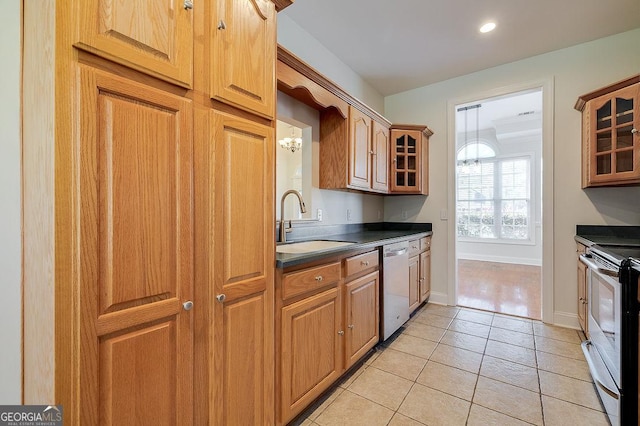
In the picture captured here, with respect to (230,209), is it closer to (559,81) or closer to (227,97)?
(227,97)

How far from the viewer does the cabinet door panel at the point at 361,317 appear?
1885 millimetres

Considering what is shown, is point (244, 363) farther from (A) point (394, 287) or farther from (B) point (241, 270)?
(A) point (394, 287)

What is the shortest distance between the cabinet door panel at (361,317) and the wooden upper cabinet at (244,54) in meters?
1.29

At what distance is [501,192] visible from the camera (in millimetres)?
6336

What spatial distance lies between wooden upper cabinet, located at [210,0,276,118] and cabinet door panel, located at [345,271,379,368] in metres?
1.29

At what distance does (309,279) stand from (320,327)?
1.06 ft

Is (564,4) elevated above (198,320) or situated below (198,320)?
above

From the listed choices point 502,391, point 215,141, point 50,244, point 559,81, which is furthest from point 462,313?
point 50,244

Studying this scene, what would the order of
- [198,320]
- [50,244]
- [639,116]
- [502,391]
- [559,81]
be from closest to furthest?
[50,244]
[198,320]
[502,391]
[639,116]
[559,81]

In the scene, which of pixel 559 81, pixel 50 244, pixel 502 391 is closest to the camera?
pixel 50 244

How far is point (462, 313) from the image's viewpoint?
317 cm

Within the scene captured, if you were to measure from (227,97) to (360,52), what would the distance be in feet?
7.55

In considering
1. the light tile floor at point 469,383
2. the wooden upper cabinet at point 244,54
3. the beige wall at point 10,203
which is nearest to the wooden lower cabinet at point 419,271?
the light tile floor at point 469,383

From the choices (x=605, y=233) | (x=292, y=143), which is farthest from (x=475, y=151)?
(x=292, y=143)
